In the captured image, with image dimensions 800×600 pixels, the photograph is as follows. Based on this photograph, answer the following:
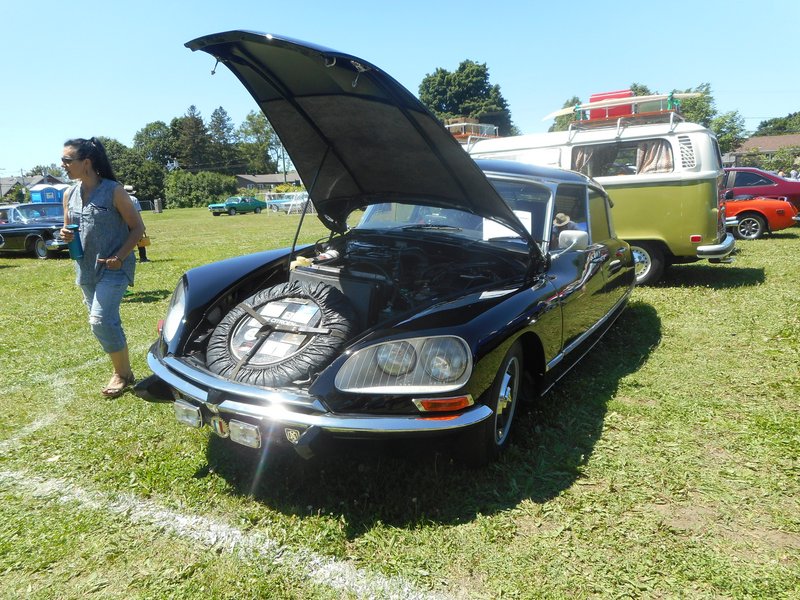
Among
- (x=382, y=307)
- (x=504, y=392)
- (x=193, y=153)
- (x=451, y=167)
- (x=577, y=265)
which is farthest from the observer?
(x=193, y=153)

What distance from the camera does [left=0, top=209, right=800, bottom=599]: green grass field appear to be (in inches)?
80.6

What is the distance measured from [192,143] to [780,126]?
102288 millimetres

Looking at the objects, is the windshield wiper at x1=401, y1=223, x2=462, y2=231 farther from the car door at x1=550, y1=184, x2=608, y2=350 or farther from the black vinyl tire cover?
the black vinyl tire cover

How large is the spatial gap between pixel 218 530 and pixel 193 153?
99645mm

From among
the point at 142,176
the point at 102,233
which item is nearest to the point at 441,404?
the point at 102,233

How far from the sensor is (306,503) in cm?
250

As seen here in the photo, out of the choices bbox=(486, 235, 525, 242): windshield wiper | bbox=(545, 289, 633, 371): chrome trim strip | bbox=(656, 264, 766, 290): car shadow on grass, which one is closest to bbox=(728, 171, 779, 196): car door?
bbox=(656, 264, 766, 290): car shadow on grass

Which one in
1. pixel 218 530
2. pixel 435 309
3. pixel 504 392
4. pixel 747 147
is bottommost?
pixel 218 530

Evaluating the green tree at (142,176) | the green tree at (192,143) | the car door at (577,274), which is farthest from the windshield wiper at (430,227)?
the green tree at (192,143)

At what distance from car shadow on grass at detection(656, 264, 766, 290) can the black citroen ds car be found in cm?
373

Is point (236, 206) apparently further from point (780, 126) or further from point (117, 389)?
point (780, 126)

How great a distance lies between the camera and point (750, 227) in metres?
Answer: 12.3

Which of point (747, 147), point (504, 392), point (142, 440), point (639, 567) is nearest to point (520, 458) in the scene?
point (504, 392)

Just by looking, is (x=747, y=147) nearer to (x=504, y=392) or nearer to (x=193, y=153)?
(x=504, y=392)
